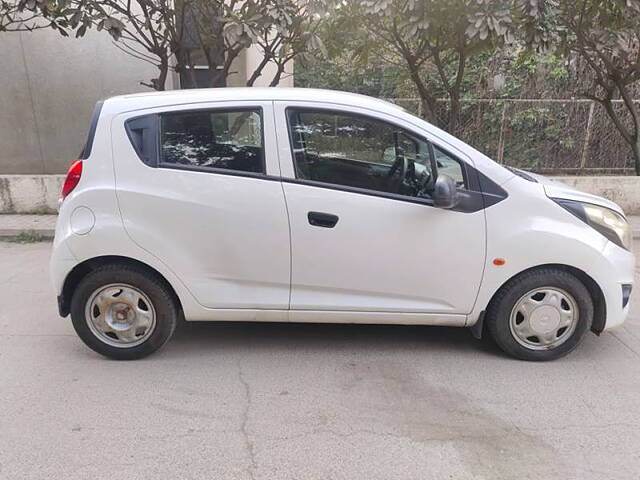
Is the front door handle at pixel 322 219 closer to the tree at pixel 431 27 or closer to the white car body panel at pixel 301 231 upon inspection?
the white car body panel at pixel 301 231

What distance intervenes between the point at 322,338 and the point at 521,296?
1482mm

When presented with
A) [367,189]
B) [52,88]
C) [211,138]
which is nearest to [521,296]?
[367,189]

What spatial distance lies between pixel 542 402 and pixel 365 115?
6.93ft

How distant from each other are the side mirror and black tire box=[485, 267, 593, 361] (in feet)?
2.38

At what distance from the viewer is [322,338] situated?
12.5ft

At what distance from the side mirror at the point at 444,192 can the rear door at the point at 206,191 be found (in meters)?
0.97

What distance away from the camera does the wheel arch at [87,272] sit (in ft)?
10.9

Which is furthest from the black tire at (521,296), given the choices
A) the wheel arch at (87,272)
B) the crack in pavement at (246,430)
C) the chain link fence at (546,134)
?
the chain link fence at (546,134)

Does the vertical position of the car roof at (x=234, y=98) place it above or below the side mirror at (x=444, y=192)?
above

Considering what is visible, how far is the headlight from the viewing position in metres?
3.28

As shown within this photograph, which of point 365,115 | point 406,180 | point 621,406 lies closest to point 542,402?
point 621,406

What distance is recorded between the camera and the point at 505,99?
31.3ft

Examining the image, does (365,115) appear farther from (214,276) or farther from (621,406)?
(621,406)

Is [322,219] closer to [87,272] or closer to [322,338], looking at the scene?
[322,338]
